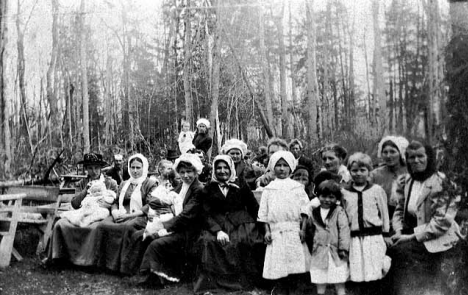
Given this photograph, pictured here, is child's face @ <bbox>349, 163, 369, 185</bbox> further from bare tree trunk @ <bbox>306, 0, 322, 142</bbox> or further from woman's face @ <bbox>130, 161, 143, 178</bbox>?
woman's face @ <bbox>130, 161, 143, 178</bbox>

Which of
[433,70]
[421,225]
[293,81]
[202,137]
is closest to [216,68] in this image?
[293,81]

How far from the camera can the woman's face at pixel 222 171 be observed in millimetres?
4191

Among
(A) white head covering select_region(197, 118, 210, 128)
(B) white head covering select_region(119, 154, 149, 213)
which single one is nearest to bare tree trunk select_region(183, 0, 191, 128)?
(A) white head covering select_region(197, 118, 210, 128)

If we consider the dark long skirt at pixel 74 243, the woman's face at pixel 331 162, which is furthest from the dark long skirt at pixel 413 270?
the dark long skirt at pixel 74 243

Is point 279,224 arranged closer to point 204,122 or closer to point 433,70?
point 433,70

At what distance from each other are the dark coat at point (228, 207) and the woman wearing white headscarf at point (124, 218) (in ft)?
2.96

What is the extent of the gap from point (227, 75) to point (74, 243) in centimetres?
271

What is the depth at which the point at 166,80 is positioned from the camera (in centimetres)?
645

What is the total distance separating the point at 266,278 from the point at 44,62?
17.3ft

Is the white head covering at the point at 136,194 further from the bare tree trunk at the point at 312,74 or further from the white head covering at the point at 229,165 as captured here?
the bare tree trunk at the point at 312,74

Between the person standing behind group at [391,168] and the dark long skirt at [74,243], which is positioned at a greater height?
the person standing behind group at [391,168]

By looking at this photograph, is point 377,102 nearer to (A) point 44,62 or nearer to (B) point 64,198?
(B) point 64,198

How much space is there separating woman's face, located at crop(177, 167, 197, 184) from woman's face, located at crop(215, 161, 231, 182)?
41cm

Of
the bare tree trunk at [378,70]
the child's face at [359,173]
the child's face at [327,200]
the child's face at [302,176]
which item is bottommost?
the child's face at [327,200]
